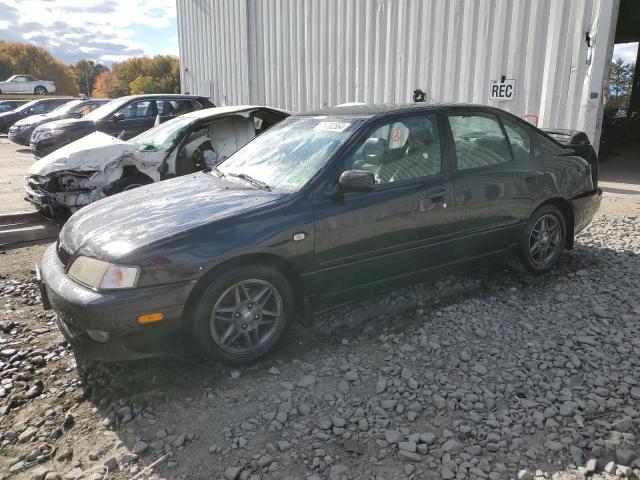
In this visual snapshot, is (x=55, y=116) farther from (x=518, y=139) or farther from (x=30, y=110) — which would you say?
(x=518, y=139)

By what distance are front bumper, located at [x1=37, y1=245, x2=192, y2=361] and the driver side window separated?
1486 millimetres

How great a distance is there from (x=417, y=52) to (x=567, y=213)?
570 centimetres

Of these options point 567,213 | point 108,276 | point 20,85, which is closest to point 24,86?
point 20,85

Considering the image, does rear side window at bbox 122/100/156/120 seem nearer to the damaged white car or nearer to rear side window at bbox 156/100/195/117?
rear side window at bbox 156/100/195/117

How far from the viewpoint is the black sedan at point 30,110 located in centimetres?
1981

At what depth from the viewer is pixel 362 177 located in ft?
10.6

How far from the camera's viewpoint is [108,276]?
9.18 ft

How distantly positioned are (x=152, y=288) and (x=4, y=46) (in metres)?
82.6

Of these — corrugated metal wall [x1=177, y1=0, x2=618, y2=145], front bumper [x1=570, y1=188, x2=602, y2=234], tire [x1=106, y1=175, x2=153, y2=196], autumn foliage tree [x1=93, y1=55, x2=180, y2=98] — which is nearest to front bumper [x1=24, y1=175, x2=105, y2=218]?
tire [x1=106, y1=175, x2=153, y2=196]

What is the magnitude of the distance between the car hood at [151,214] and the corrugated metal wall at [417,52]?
20.3 ft

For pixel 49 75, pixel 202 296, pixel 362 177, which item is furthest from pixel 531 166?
pixel 49 75

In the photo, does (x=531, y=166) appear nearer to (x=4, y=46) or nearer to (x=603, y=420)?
(x=603, y=420)

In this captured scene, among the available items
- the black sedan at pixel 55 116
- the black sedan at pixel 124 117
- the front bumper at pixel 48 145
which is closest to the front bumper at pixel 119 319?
the black sedan at pixel 124 117

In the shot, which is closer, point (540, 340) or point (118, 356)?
point (118, 356)
